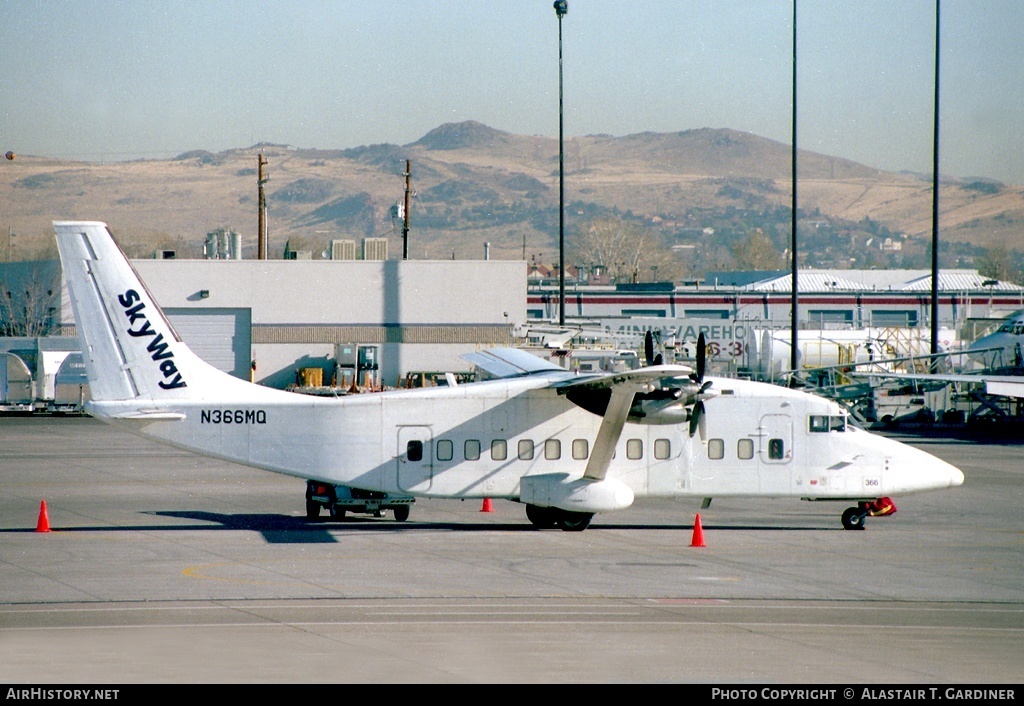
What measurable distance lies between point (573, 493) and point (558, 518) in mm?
1203

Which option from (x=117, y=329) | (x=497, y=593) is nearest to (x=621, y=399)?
(x=497, y=593)

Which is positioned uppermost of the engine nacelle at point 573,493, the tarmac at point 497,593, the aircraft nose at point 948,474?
the aircraft nose at point 948,474

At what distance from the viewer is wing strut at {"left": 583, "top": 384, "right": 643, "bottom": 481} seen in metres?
22.3

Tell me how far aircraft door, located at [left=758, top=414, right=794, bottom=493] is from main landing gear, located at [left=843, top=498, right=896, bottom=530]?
159 cm

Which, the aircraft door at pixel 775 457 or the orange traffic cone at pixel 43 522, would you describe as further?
the aircraft door at pixel 775 457

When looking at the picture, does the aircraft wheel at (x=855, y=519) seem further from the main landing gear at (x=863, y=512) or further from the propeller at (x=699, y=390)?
the propeller at (x=699, y=390)

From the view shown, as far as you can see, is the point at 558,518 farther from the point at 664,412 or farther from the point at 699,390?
the point at 699,390

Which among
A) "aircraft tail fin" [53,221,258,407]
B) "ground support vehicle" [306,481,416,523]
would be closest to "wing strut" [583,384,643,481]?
"ground support vehicle" [306,481,416,523]

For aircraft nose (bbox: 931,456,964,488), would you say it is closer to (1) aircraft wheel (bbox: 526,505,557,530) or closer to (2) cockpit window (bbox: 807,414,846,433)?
(2) cockpit window (bbox: 807,414,846,433)

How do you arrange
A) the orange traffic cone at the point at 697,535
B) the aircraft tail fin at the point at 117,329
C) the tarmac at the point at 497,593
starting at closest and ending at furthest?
the tarmac at the point at 497,593, the aircraft tail fin at the point at 117,329, the orange traffic cone at the point at 697,535

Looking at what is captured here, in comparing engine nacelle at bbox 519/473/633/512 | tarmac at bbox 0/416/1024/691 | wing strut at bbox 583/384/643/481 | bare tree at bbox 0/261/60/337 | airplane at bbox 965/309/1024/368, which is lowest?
tarmac at bbox 0/416/1024/691

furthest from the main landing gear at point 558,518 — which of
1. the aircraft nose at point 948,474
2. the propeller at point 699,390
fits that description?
the aircraft nose at point 948,474

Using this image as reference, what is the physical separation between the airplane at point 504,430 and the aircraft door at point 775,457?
0.08 feet

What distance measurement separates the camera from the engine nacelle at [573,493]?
2306 cm
